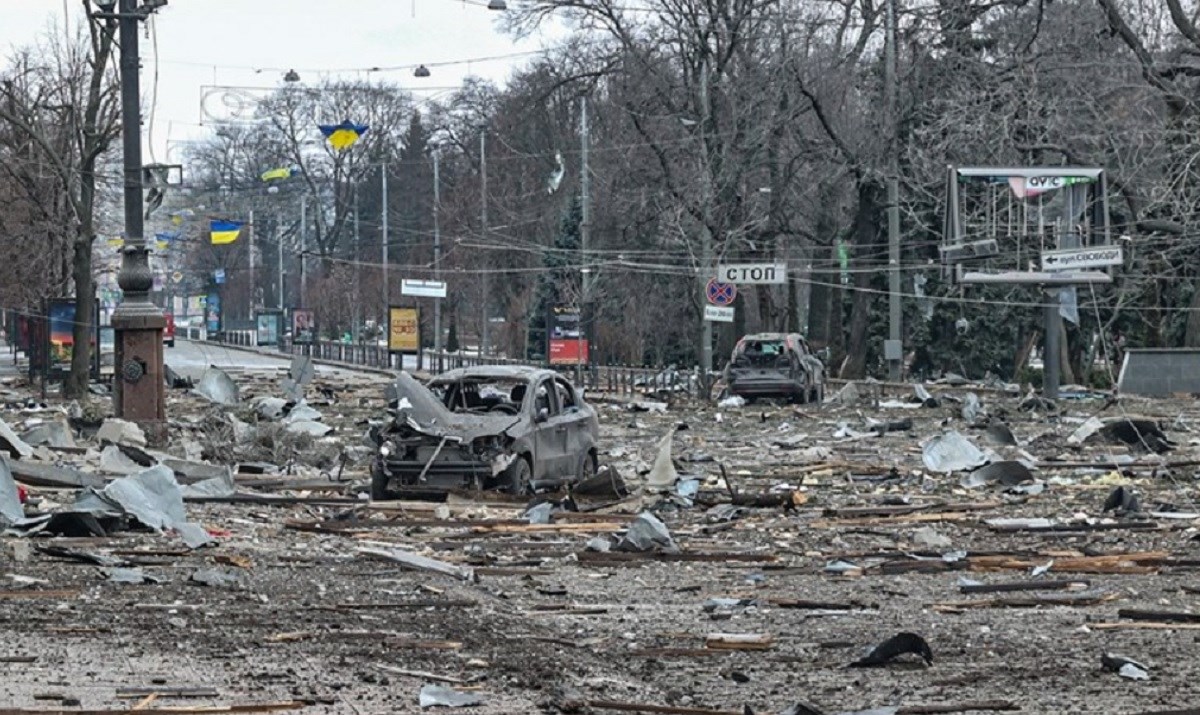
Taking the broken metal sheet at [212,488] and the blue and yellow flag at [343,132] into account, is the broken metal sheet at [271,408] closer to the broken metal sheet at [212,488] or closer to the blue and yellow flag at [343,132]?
the blue and yellow flag at [343,132]

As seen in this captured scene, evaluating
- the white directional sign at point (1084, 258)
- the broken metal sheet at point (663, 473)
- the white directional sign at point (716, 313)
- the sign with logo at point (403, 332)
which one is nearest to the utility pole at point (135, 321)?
the broken metal sheet at point (663, 473)

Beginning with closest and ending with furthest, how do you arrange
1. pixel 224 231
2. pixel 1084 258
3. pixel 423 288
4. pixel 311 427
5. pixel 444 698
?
pixel 444 698, pixel 311 427, pixel 1084 258, pixel 224 231, pixel 423 288

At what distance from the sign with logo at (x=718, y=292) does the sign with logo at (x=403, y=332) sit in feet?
54.5

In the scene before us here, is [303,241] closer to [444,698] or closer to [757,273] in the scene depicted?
[757,273]

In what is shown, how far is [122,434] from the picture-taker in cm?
2512

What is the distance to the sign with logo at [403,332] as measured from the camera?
65562 millimetres

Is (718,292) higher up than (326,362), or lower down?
higher up

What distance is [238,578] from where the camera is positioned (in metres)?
13.1

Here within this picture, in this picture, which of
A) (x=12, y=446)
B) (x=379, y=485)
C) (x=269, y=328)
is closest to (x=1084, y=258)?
(x=379, y=485)

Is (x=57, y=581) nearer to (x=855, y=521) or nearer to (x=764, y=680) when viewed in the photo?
(x=764, y=680)

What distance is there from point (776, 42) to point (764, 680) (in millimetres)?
49616

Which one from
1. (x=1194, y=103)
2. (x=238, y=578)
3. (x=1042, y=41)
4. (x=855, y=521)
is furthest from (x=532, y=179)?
(x=238, y=578)

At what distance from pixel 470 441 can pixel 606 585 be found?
6676 mm

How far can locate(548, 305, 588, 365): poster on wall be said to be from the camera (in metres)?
53.8
